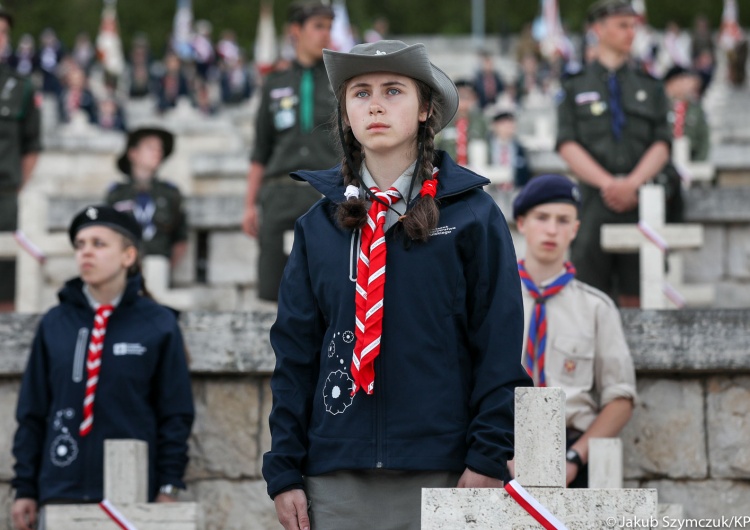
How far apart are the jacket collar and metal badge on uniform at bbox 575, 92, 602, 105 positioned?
366cm

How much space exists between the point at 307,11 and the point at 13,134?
6.95 feet

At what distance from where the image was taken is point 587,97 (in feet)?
25.2

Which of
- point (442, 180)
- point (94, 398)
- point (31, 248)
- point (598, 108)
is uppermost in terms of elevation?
point (598, 108)

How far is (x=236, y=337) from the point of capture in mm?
5867

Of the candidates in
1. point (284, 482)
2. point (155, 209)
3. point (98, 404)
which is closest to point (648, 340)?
point (98, 404)

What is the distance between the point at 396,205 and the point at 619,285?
360 centimetres

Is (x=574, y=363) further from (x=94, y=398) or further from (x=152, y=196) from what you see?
(x=152, y=196)

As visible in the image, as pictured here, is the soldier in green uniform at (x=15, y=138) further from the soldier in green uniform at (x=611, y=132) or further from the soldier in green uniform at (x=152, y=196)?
the soldier in green uniform at (x=611, y=132)

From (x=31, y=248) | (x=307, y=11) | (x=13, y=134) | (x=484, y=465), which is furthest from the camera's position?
(x=13, y=134)

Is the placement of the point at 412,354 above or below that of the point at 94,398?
above

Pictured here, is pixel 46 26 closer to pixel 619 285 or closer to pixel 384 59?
pixel 619 285

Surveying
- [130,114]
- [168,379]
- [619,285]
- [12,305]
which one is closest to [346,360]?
[168,379]

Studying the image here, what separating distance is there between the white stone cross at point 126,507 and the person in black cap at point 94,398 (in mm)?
323

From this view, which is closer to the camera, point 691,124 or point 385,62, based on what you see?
point 385,62
